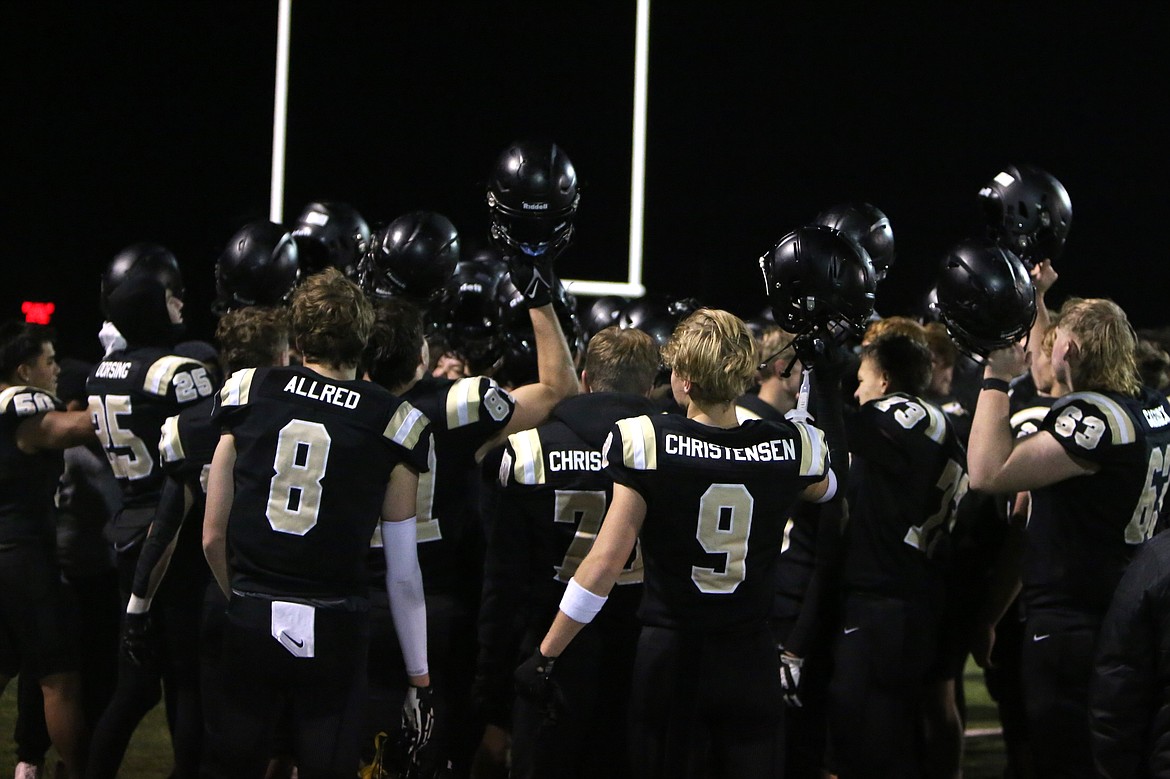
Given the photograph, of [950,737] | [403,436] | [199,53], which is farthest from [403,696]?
[199,53]

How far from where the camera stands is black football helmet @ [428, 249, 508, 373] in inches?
191

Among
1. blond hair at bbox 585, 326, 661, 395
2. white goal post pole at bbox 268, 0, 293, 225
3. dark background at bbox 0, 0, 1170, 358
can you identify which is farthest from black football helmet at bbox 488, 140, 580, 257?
dark background at bbox 0, 0, 1170, 358

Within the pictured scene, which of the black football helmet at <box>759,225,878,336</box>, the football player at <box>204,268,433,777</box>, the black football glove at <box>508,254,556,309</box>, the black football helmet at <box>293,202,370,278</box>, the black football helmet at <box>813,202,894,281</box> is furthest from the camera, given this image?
the black football helmet at <box>293,202,370,278</box>

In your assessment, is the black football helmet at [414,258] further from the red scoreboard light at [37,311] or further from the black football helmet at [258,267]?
the red scoreboard light at [37,311]

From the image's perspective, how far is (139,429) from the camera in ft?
13.4

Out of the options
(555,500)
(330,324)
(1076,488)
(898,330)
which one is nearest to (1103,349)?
(1076,488)

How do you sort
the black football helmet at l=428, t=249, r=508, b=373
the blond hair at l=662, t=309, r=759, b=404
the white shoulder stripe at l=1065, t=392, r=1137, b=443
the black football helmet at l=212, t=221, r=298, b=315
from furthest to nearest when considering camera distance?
the black football helmet at l=428, t=249, r=508, b=373 → the black football helmet at l=212, t=221, r=298, b=315 → the white shoulder stripe at l=1065, t=392, r=1137, b=443 → the blond hair at l=662, t=309, r=759, b=404

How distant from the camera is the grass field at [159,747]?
4.89 m

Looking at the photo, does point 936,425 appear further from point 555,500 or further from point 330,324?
point 330,324

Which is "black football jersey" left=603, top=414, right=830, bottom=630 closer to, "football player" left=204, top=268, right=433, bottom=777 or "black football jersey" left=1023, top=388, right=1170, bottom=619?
"football player" left=204, top=268, right=433, bottom=777

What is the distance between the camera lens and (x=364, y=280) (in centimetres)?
457

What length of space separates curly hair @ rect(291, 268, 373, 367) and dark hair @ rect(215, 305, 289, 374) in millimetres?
573

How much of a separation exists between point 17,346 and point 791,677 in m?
2.76

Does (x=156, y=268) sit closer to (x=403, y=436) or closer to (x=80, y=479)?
(x=80, y=479)
